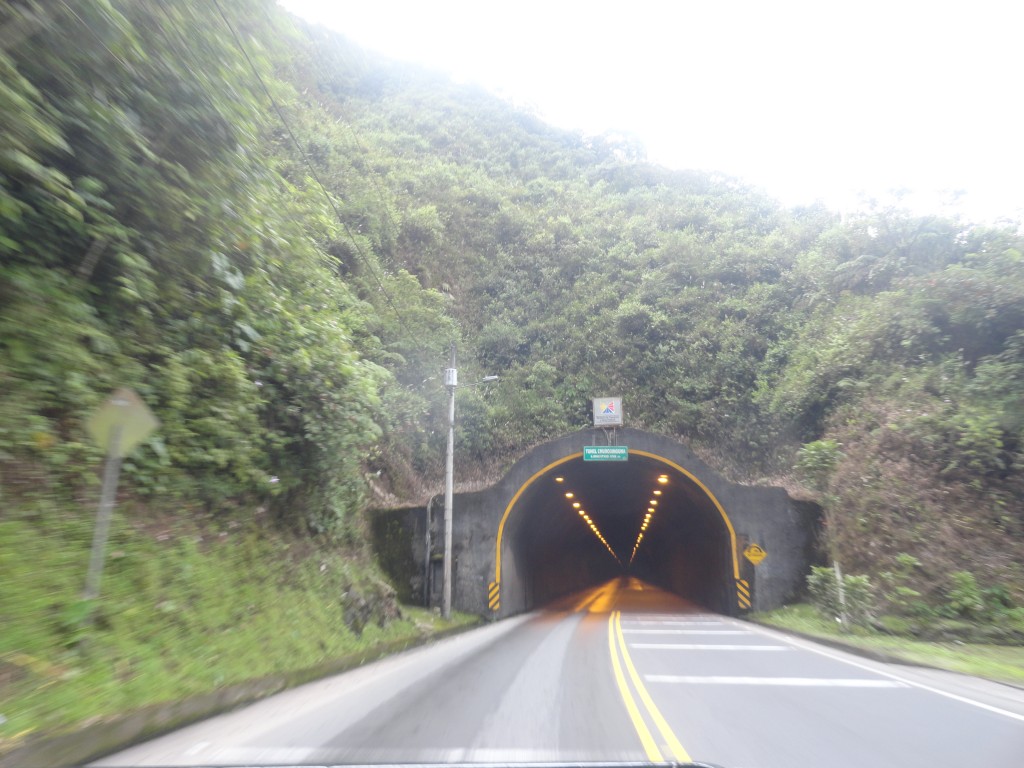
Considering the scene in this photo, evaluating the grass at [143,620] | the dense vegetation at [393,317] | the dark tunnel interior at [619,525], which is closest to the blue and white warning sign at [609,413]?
the dark tunnel interior at [619,525]

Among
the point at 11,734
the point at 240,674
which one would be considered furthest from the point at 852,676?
the point at 11,734

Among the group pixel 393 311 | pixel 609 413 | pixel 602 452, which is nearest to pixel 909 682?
Result: pixel 602 452

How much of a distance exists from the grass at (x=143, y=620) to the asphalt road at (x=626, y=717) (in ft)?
1.94

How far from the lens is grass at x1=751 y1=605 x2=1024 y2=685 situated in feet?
28.6

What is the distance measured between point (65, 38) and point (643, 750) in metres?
8.14

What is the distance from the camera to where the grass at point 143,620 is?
5.14 m

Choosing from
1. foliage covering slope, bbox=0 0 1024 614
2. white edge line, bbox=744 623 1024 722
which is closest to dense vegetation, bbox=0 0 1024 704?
foliage covering slope, bbox=0 0 1024 614

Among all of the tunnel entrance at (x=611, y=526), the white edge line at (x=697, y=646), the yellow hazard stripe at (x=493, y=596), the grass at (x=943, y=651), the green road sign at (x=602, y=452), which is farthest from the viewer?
the tunnel entrance at (x=611, y=526)

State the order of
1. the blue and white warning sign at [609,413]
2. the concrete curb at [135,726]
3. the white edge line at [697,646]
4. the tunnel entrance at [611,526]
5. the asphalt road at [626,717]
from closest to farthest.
Result: the concrete curb at [135,726] → the asphalt road at [626,717] → the white edge line at [697,646] → the tunnel entrance at [611,526] → the blue and white warning sign at [609,413]

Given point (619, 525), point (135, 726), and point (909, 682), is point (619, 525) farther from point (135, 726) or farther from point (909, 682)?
point (135, 726)

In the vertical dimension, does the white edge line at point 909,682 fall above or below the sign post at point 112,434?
below

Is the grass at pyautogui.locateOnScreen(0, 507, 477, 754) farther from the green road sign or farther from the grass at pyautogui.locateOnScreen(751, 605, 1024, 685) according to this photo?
the green road sign

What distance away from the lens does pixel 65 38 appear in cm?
593

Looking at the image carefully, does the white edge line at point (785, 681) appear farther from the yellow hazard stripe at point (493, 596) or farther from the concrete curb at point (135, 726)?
the yellow hazard stripe at point (493, 596)
